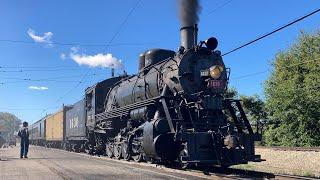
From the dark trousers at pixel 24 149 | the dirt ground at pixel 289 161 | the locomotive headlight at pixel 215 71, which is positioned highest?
the locomotive headlight at pixel 215 71

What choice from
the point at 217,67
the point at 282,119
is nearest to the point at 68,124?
the point at 282,119

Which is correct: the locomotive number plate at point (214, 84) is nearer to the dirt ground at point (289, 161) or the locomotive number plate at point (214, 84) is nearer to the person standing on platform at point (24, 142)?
the dirt ground at point (289, 161)

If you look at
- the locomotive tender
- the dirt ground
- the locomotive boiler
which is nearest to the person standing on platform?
the locomotive tender

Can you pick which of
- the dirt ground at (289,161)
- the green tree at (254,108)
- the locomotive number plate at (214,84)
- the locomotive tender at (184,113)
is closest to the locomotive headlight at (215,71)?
the locomotive tender at (184,113)

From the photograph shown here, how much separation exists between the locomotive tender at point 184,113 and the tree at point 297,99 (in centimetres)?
1669

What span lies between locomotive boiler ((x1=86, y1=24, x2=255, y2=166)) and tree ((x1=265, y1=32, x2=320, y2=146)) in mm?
17630

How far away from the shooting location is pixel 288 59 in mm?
38688

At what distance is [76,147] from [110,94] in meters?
8.18

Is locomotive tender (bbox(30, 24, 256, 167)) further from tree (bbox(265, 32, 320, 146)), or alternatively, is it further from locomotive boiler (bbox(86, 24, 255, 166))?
tree (bbox(265, 32, 320, 146))

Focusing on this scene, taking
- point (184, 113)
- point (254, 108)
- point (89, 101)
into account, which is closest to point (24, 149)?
point (89, 101)

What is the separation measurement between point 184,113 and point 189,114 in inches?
25.0

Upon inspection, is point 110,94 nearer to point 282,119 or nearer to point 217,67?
point 217,67

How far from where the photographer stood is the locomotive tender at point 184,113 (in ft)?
40.5

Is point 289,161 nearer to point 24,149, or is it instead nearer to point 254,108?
point 24,149
